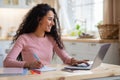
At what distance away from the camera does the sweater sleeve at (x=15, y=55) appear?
77.2 inches

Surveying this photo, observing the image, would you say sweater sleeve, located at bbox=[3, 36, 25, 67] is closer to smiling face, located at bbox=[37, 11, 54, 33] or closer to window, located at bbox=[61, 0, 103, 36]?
smiling face, located at bbox=[37, 11, 54, 33]

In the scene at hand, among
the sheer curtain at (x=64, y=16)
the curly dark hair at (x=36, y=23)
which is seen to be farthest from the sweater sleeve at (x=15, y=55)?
the sheer curtain at (x=64, y=16)

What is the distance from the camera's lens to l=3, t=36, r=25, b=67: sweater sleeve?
6.43 feet

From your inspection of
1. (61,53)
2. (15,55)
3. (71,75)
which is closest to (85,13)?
(61,53)

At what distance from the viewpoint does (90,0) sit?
→ 17.9 feet

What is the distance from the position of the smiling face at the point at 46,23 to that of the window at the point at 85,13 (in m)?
2.93

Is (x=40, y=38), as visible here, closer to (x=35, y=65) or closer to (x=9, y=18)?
(x=35, y=65)

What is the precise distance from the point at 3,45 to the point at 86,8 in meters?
1.87

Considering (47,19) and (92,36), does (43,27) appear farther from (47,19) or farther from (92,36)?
(92,36)

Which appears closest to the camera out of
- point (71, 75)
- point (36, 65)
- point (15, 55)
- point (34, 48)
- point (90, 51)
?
point (71, 75)

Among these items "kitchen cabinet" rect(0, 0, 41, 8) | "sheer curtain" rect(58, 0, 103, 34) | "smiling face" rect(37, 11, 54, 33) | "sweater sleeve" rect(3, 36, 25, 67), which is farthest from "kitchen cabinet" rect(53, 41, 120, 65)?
"sweater sleeve" rect(3, 36, 25, 67)

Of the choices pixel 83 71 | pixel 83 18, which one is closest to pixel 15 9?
pixel 83 18

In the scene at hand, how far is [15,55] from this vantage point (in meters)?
2.09

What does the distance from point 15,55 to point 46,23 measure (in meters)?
0.43
